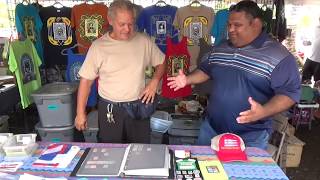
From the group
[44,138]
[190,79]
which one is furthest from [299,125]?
[44,138]

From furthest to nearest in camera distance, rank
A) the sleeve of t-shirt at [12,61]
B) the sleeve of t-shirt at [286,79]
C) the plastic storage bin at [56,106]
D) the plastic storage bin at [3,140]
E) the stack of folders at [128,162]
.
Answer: the plastic storage bin at [56,106], the sleeve of t-shirt at [12,61], the sleeve of t-shirt at [286,79], the plastic storage bin at [3,140], the stack of folders at [128,162]

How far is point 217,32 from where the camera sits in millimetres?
3545

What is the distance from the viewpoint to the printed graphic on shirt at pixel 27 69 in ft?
10.2

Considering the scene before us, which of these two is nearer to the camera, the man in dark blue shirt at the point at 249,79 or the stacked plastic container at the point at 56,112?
the man in dark blue shirt at the point at 249,79

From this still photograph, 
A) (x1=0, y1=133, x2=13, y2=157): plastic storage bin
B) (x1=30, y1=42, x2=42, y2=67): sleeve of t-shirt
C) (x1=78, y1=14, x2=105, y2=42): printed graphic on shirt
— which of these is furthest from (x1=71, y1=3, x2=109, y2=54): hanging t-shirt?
(x1=0, y1=133, x2=13, y2=157): plastic storage bin

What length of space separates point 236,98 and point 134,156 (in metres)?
0.77

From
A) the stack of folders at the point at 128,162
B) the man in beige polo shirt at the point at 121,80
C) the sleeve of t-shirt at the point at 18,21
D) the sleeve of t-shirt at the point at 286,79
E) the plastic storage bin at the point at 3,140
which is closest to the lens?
the stack of folders at the point at 128,162

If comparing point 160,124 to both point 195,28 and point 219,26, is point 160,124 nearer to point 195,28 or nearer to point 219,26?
point 195,28

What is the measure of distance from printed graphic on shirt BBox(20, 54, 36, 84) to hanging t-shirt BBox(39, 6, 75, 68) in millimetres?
442

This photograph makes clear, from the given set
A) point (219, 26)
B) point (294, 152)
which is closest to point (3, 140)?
point (219, 26)

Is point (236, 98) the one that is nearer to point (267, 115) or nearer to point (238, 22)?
point (267, 115)

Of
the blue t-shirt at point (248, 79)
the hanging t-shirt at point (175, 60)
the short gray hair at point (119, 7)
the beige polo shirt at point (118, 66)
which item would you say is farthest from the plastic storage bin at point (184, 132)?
the short gray hair at point (119, 7)

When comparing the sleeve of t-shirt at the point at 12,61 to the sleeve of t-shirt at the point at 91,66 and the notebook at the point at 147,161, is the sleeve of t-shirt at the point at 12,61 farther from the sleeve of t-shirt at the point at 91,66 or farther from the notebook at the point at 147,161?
the notebook at the point at 147,161

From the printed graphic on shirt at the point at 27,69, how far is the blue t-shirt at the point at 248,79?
193cm
